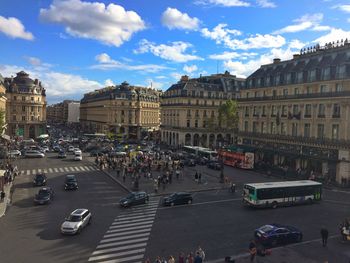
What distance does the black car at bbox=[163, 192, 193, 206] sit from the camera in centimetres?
3675

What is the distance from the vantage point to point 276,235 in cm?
2614

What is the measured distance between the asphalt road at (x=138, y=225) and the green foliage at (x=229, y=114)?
146ft

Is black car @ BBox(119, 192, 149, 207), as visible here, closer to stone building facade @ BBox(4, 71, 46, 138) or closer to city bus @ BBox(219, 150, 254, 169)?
city bus @ BBox(219, 150, 254, 169)

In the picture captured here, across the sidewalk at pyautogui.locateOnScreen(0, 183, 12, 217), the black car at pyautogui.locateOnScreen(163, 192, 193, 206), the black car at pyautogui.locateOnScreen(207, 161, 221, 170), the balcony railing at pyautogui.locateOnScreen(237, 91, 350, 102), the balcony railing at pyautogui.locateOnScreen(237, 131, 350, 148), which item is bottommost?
the sidewalk at pyautogui.locateOnScreen(0, 183, 12, 217)

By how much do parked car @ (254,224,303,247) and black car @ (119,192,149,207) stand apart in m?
14.1

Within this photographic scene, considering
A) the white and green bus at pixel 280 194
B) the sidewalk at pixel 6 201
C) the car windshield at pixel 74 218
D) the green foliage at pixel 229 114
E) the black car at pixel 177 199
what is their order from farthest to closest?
the green foliage at pixel 229 114, the black car at pixel 177 199, the white and green bus at pixel 280 194, the sidewalk at pixel 6 201, the car windshield at pixel 74 218

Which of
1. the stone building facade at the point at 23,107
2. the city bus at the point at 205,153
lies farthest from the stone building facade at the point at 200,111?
the stone building facade at the point at 23,107

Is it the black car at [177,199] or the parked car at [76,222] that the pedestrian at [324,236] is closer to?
the black car at [177,199]

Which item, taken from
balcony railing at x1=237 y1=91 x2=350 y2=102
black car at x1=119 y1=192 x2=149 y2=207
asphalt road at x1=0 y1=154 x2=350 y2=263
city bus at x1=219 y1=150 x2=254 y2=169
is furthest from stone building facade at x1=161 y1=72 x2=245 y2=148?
black car at x1=119 y1=192 x2=149 y2=207

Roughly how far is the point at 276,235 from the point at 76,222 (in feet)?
50.5

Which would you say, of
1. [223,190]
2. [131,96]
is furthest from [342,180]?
[131,96]

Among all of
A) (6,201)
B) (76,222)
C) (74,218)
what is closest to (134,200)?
(74,218)

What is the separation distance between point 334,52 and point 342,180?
22.1m

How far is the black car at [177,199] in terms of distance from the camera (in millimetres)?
36750
